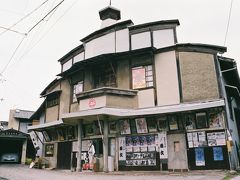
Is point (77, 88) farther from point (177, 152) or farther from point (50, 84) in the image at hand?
point (177, 152)

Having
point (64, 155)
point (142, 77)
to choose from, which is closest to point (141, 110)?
point (142, 77)

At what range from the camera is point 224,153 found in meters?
12.6

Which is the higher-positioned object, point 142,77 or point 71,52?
point 71,52

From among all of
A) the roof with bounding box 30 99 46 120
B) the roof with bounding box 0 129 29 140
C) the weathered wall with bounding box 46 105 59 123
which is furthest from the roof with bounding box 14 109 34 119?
the weathered wall with bounding box 46 105 59 123

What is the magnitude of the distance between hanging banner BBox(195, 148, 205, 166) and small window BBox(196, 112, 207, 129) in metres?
1.21

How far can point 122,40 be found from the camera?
16875 mm

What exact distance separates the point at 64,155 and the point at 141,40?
10503mm

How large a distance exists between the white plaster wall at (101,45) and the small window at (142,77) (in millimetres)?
2272

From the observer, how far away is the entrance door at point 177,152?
13586 millimetres

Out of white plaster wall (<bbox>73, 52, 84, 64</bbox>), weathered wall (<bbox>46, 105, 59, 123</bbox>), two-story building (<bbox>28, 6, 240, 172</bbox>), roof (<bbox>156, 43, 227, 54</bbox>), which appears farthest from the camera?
weathered wall (<bbox>46, 105, 59, 123</bbox>)

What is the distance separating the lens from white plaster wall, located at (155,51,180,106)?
1477cm

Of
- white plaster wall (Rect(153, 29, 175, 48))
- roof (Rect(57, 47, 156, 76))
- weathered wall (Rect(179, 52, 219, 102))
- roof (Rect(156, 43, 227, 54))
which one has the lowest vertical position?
weathered wall (Rect(179, 52, 219, 102))

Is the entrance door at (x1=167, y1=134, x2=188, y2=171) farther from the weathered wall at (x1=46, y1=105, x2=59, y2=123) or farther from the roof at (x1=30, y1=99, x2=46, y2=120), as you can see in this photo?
the roof at (x1=30, y1=99, x2=46, y2=120)

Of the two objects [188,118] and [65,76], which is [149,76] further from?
[65,76]
